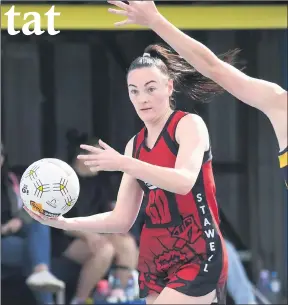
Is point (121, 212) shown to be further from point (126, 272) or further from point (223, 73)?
point (126, 272)

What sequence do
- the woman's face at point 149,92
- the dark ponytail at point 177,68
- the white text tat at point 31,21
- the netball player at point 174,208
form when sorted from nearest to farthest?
the netball player at point 174,208 → the woman's face at point 149,92 → the dark ponytail at point 177,68 → the white text tat at point 31,21

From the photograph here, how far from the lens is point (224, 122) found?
7.88m

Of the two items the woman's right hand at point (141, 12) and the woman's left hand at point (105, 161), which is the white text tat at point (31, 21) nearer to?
the woman's right hand at point (141, 12)

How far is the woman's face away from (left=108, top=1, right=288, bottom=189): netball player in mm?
501

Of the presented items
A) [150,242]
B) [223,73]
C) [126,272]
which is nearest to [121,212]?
[150,242]

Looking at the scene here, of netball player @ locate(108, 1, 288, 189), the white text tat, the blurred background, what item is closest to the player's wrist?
netball player @ locate(108, 1, 288, 189)

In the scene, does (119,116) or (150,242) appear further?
(119,116)

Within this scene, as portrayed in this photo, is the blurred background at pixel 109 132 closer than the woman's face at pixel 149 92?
No

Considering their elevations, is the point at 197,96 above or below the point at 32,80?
below

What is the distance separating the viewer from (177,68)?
456cm

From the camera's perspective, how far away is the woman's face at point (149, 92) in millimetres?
4312

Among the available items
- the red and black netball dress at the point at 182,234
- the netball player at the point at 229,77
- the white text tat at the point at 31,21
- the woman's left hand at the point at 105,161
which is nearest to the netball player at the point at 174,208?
the red and black netball dress at the point at 182,234

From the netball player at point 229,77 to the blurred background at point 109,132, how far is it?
3.79 m

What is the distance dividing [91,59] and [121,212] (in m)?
3.48
